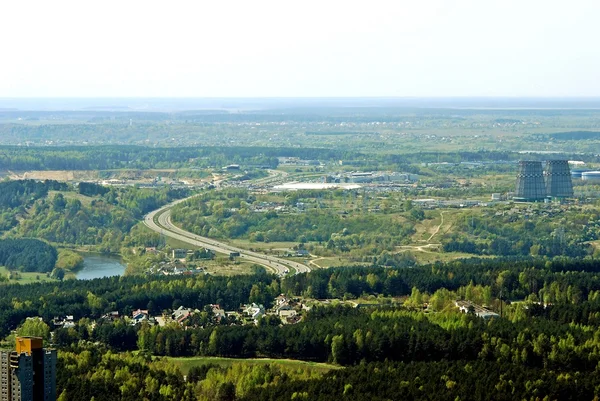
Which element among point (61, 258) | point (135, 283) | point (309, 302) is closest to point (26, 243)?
point (61, 258)

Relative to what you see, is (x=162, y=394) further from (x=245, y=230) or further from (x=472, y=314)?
(x=245, y=230)

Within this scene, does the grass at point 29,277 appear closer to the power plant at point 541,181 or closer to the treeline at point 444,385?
the treeline at point 444,385

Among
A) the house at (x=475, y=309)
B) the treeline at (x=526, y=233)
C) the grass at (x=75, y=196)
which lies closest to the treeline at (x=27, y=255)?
the grass at (x=75, y=196)

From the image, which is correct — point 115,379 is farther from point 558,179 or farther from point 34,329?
point 558,179

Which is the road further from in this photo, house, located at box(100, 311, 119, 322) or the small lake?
house, located at box(100, 311, 119, 322)

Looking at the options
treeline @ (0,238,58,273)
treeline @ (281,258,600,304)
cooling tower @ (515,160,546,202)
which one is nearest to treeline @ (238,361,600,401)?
treeline @ (281,258,600,304)

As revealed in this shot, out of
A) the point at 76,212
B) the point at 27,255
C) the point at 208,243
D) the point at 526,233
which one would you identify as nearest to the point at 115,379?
the point at 27,255

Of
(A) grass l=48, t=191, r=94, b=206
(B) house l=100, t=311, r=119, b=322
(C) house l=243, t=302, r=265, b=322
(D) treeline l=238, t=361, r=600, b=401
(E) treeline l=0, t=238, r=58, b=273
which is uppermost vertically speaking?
(D) treeline l=238, t=361, r=600, b=401
